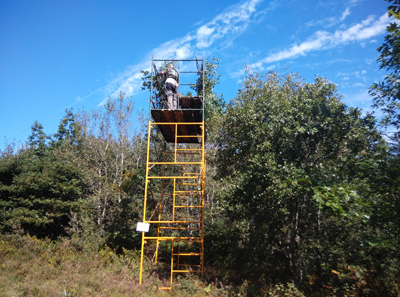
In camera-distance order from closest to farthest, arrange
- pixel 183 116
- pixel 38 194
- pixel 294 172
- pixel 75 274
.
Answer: pixel 294 172 < pixel 75 274 < pixel 183 116 < pixel 38 194

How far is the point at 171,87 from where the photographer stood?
11023mm

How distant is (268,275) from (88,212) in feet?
36.3

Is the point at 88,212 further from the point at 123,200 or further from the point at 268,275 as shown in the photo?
the point at 268,275

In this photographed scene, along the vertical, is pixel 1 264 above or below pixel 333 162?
below

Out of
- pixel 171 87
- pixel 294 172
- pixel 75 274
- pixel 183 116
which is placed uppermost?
pixel 171 87

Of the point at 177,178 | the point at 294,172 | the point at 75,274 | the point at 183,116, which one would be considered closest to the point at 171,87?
the point at 183,116

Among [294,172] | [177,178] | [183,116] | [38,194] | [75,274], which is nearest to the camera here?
[294,172]

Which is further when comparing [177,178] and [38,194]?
[38,194]

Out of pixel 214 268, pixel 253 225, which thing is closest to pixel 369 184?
pixel 253 225

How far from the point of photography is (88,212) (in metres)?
16.6

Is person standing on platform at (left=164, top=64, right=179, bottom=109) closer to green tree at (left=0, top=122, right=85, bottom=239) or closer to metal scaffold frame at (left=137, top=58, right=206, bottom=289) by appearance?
metal scaffold frame at (left=137, top=58, right=206, bottom=289)

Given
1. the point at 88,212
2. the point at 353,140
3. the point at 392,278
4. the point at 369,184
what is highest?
the point at 353,140

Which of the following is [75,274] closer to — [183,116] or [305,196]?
[183,116]

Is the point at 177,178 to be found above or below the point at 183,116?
below
